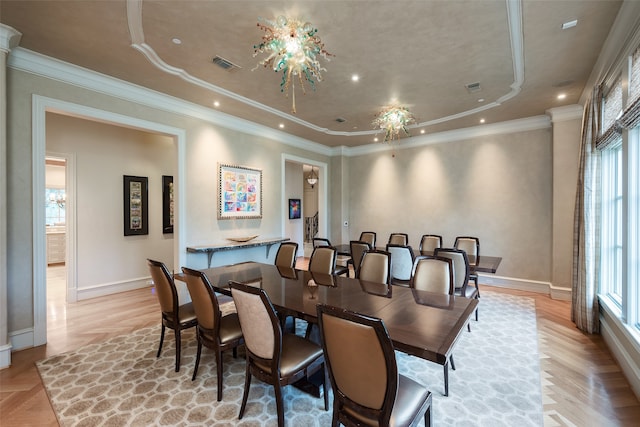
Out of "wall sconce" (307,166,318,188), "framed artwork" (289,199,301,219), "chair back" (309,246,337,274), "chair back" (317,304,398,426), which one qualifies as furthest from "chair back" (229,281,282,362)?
"framed artwork" (289,199,301,219)

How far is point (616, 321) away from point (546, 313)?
1.36 metres

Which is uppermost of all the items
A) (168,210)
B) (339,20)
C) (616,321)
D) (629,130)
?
(339,20)

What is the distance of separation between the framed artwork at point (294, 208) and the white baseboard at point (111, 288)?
15.1 feet

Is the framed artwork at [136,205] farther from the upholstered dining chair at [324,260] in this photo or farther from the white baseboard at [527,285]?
the white baseboard at [527,285]

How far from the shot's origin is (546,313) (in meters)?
4.01

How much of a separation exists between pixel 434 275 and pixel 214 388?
86.8 inches

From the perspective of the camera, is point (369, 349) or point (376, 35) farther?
point (376, 35)

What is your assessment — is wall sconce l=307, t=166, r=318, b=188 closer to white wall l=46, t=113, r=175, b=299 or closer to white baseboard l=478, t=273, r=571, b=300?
white wall l=46, t=113, r=175, b=299

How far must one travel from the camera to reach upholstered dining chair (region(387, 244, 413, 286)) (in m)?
3.84

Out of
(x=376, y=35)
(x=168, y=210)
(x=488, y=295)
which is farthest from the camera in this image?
(x=168, y=210)

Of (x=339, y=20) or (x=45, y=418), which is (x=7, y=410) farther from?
(x=339, y=20)

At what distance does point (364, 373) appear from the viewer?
4.43 ft

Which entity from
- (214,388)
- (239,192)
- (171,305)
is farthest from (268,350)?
(239,192)

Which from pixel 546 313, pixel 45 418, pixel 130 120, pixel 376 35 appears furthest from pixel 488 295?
pixel 130 120
